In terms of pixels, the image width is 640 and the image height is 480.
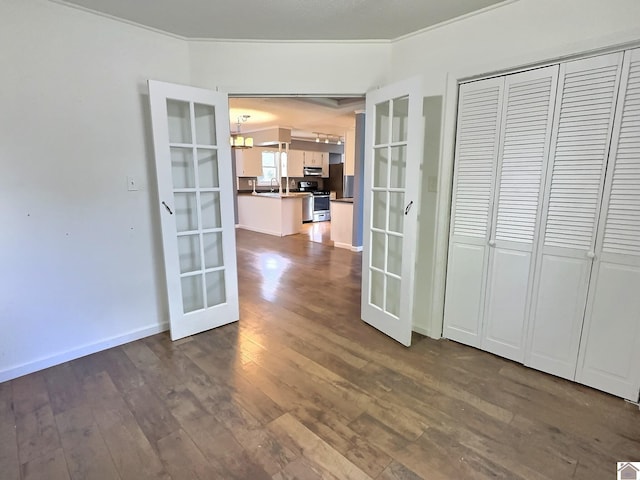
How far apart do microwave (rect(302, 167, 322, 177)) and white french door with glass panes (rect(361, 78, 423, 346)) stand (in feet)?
21.4

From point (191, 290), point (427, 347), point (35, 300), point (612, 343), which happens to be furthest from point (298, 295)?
point (612, 343)

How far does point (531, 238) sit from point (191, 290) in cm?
261

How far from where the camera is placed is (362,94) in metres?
2.73

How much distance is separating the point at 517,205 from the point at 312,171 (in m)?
7.42

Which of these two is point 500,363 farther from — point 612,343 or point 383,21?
point 383,21

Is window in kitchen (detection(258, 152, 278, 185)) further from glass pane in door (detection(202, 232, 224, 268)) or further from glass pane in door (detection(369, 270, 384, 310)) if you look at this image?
glass pane in door (detection(369, 270, 384, 310))

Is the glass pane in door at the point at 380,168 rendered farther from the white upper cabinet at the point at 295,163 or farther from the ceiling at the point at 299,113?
the white upper cabinet at the point at 295,163

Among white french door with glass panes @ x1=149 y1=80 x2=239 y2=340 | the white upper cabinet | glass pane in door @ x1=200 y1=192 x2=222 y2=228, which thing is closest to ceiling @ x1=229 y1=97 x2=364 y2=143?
the white upper cabinet

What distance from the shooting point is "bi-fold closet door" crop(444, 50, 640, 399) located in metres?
1.82

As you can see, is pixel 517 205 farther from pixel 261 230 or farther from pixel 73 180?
pixel 261 230

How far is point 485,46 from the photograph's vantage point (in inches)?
85.5

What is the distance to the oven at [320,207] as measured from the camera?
866cm

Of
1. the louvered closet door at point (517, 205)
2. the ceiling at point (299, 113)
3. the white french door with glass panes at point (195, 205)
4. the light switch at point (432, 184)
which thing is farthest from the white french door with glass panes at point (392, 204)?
the ceiling at point (299, 113)

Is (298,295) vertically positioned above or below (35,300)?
below
